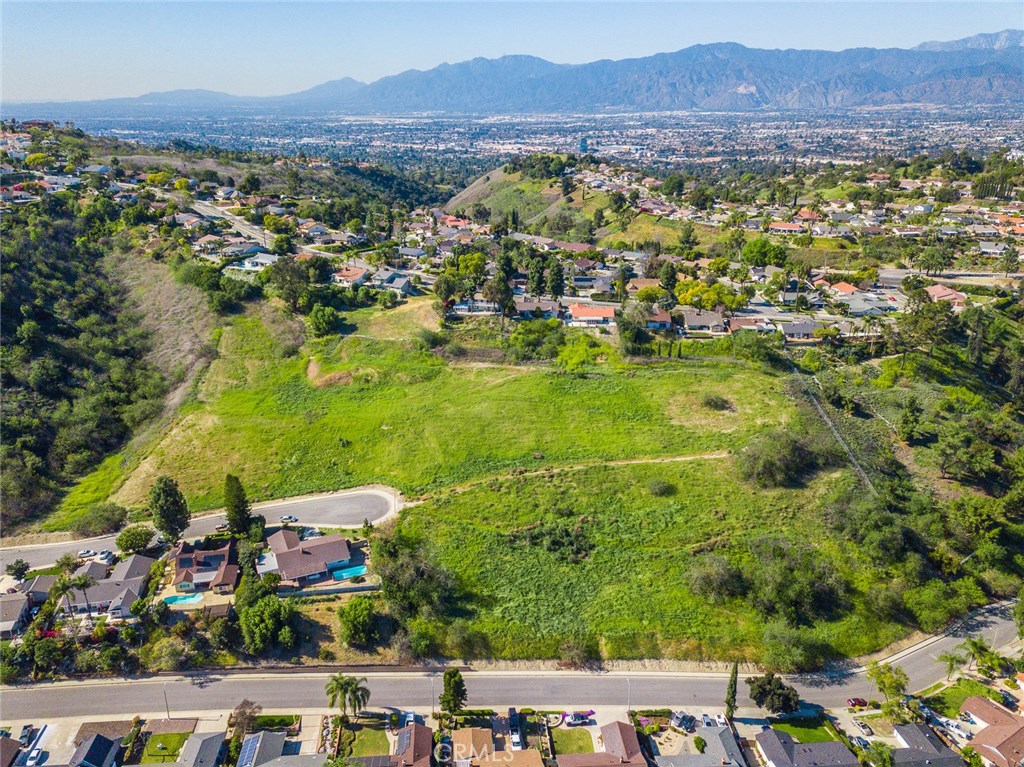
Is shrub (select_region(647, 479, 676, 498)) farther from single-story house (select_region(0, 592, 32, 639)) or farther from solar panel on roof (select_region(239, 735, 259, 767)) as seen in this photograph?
single-story house (select_region(0, 592, 32, 639))

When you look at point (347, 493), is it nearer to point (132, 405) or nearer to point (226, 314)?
point (132, 405)

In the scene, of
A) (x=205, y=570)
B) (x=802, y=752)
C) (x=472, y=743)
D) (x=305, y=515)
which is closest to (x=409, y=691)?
(x=472, y=743)

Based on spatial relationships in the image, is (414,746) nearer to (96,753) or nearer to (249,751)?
(249,751)

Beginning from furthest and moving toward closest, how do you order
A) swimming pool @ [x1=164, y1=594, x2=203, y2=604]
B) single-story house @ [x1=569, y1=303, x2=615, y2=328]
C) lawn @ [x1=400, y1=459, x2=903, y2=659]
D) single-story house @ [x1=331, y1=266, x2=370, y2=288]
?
single-story house @ [x1=331, y1=266, x2=370, y2=288] < single-story house @ [x1=569, y1=303, x2=615, y2=328] < swimming pool @ [x1=164, y1=594, x2=203, y2=604] < lawn @ [x1=400, y1=459, x2=903, y2=659]

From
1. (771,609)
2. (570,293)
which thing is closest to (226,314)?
(570,293)

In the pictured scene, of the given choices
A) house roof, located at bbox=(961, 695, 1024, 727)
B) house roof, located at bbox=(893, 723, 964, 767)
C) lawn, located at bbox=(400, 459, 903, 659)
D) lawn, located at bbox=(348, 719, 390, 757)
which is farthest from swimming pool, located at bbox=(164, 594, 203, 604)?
house roof, located at bbox=(961, 695, 1024, 727)

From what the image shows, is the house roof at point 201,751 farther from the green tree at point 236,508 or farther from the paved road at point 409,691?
the green tree at point 236,508
